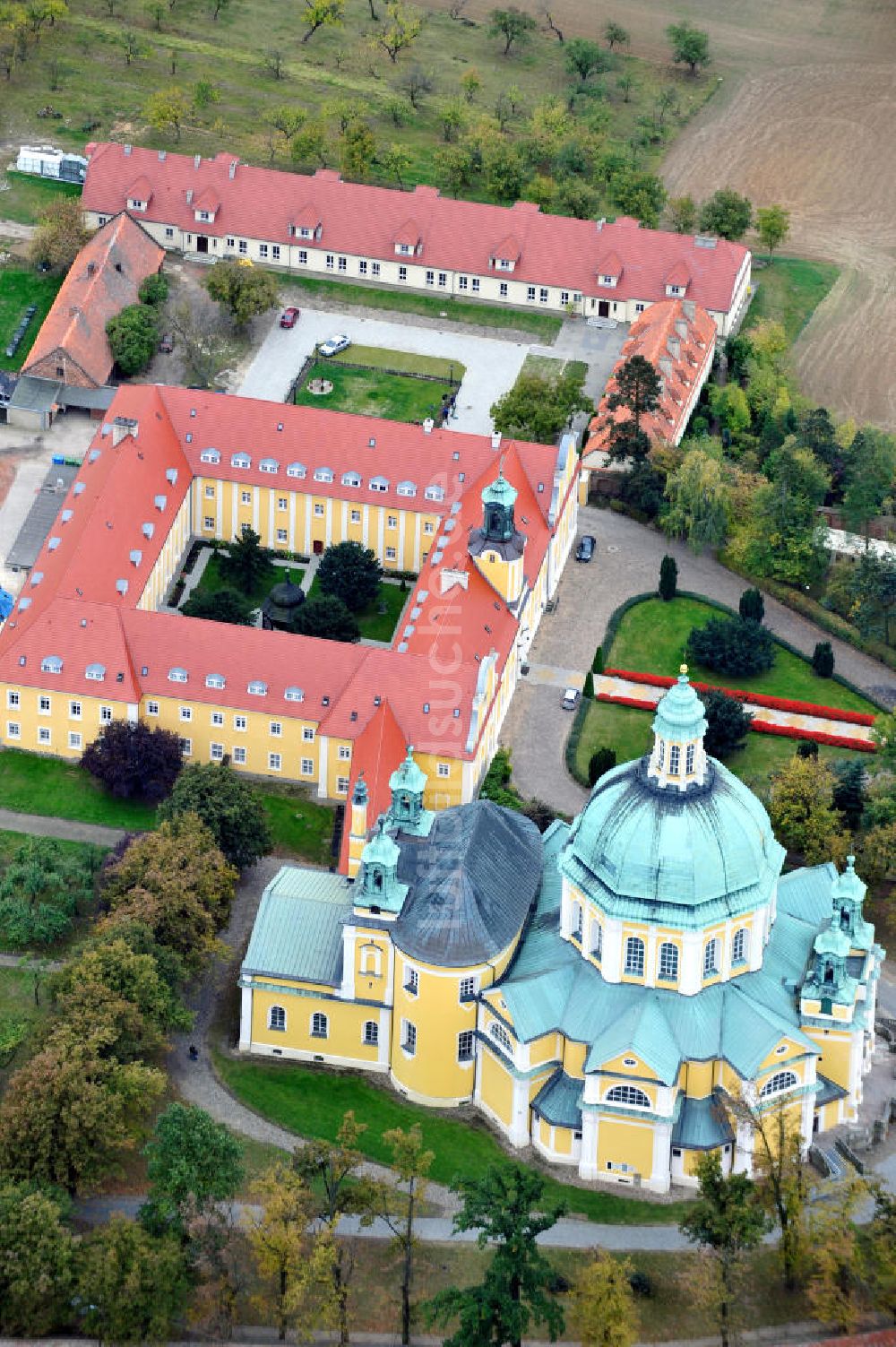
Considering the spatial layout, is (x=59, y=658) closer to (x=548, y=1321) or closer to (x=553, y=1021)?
(x=553, y=1021)

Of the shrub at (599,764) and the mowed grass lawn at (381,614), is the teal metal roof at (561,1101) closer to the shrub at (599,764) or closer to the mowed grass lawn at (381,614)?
the shrub at (599,764)

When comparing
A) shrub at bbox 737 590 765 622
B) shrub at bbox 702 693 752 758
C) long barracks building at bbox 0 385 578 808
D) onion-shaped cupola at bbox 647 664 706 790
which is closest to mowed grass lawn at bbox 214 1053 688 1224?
long barracks building at bbox 0 385 578 808

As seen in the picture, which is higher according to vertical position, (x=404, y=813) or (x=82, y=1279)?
(x=404, y=813)

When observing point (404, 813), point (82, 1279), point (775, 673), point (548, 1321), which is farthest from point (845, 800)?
point (82, 1279)

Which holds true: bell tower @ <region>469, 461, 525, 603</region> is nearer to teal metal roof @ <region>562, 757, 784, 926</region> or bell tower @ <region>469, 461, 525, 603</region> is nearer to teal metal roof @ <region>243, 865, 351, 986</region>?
teal metal roof @ <region>243, 865, 351, 986</region>

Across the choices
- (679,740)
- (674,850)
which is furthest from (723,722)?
(679,740)

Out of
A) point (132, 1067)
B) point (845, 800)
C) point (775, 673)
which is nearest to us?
point (132, 1067)

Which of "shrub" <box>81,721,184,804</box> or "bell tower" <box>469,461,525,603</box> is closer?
"shrub" <box>81,721,184,804</box>
